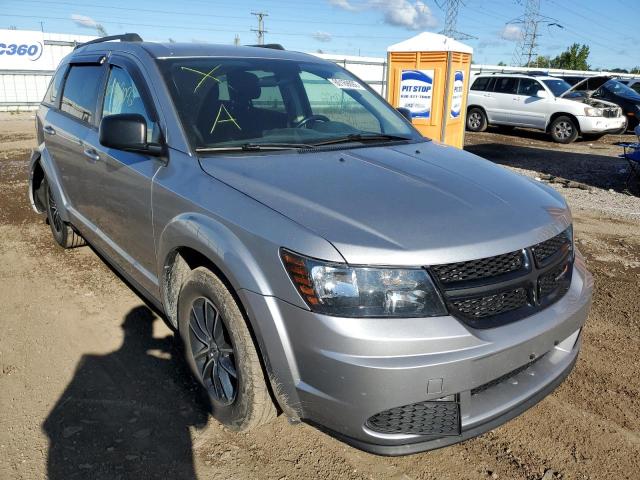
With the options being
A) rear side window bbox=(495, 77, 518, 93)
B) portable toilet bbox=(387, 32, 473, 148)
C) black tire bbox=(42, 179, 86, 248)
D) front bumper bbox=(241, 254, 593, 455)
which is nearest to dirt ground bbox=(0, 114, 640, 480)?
front bumper bbox=(241, 254, 593, 455)

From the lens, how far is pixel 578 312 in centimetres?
256

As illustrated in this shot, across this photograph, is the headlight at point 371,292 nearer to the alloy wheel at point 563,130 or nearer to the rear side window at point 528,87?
the alloy wheel at point 563,130

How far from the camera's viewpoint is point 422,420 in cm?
216

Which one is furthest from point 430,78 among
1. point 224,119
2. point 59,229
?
point 224,119

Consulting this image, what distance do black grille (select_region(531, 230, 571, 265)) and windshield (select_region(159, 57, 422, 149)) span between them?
1.33 m

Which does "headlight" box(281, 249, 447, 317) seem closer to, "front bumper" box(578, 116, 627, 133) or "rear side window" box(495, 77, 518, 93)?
"front bumper" box(578, 116, 627, 133)

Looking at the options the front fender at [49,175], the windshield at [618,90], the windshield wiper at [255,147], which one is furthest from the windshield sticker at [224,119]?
the windshield at [618,90]

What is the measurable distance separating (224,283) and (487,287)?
1.18m

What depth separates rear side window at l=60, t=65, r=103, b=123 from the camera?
13.3 ft

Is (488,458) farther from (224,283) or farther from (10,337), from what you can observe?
(10,337)

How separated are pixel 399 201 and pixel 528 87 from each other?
49.2 ft

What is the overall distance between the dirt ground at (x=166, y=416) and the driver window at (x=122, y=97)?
1437mm

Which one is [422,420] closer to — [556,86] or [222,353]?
[222,353]

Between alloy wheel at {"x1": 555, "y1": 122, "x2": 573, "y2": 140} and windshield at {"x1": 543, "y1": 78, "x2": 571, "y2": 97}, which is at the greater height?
windshield at {"x1": 543, "y1": 78, "x2": 571, "y2": 97}
